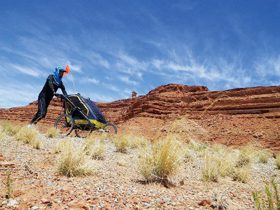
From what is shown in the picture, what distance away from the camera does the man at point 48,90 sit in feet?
23.7

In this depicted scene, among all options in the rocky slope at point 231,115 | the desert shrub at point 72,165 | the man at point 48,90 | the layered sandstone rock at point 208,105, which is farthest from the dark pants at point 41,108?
the layered sandstone rock at point 208,105

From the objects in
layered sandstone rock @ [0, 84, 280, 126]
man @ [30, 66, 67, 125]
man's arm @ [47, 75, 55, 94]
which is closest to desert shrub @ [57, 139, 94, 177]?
man @ [30, 66, 67, 125]

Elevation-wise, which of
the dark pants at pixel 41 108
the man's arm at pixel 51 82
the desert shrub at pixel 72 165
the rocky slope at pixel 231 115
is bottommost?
the desert shrub at pixel 72 165

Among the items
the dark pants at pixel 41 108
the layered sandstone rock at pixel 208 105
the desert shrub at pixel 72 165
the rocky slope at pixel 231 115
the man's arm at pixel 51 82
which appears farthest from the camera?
the layered sandstone rock at pixel 208 105

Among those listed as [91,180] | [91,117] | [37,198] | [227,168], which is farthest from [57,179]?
[91,117]

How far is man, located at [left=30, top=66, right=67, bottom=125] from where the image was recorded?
23.7 feet

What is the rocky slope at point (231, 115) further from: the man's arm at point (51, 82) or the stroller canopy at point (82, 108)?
the man's arm at point (51, 82)

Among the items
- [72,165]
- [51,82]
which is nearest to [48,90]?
[51,82]

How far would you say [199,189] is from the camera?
271 centimetres

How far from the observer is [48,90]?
755cm

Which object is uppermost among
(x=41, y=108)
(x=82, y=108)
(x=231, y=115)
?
(x=231, y=115)

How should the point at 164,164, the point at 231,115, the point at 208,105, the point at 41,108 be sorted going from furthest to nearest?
the point at 208,105
the point at 231,115
the point at 41,108
the point at 164,164

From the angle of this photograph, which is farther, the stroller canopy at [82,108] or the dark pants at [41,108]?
the stroller canopy at [82,108]

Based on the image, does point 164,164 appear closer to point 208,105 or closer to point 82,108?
point 82,108
